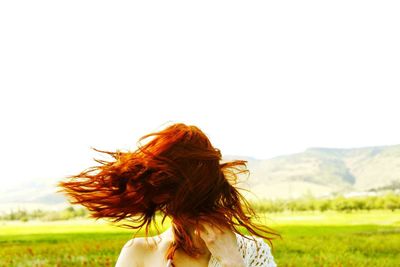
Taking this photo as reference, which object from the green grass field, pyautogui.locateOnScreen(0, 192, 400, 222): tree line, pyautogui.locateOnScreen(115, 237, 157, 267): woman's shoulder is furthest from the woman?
pyautogui.locateOnScreen(0, 192, 400, 222): tree line

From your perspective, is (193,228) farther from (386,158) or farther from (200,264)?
(386,158)

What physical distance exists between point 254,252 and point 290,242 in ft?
33.8

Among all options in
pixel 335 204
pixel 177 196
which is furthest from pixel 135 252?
pixel 335 204

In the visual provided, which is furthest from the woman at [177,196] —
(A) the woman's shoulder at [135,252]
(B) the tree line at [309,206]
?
(B) the tree line at [309,206]

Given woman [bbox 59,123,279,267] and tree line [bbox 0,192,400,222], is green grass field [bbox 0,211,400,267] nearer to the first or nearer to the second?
tree line [bbox 0,192,400,222]

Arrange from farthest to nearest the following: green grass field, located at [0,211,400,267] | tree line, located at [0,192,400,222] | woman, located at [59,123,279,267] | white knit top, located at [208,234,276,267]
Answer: tree line, located at [0,192,400,222] < green grass field, located at [0,211,400,267] < white knit top, located at [208,234,276,267] < woman, located at [59,123,279,267]

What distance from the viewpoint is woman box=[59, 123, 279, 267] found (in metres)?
3.01

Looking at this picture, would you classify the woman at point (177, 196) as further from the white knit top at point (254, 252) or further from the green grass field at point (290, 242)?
the green grass field at point (290, 242)

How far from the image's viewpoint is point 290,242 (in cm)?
1341

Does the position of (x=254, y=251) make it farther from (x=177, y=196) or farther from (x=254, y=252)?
(x=177, y=196)

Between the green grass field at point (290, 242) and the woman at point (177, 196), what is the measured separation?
306 inches

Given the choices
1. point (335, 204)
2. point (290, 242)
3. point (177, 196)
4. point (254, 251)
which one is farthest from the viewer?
point (335, 204)

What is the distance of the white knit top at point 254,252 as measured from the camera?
10.7ft

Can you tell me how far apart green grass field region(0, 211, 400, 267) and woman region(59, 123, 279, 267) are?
25.5 ft
